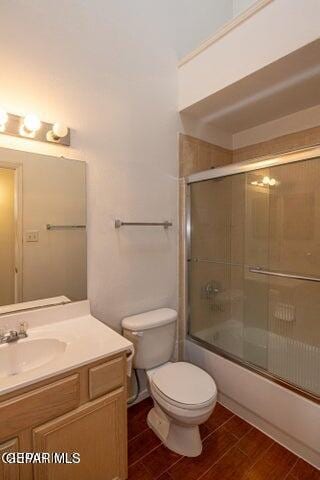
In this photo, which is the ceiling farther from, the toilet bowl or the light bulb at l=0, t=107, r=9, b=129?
the toilet bowl

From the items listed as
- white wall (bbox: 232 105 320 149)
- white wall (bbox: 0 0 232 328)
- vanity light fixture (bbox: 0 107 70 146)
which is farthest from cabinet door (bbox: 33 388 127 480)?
white wall (bbox: 232 105 320 149)

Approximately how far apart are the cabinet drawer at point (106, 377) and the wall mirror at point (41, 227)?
552 mm

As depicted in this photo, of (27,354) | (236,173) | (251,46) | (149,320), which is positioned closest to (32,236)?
(27,354)

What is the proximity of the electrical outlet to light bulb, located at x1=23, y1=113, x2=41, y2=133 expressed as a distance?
1.84 feet

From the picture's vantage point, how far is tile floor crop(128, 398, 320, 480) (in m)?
1.41

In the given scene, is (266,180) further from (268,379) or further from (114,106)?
(268,379)

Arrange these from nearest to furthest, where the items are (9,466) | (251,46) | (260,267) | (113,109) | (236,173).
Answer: (9,466) < (251,46) < (113,109) < (236,173) < (260,267)

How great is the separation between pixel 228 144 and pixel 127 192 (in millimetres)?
1403

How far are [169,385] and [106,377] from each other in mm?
507

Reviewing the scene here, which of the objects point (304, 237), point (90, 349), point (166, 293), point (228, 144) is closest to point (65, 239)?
point (90, 349)

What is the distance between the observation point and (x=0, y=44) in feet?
4.40

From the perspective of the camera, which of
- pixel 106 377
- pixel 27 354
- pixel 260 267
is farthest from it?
pixel 260 267

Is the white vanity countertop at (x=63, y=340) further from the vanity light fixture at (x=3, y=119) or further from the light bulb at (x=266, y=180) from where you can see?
the light bulb at (x=266, y=180)

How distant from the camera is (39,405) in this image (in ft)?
3.34
